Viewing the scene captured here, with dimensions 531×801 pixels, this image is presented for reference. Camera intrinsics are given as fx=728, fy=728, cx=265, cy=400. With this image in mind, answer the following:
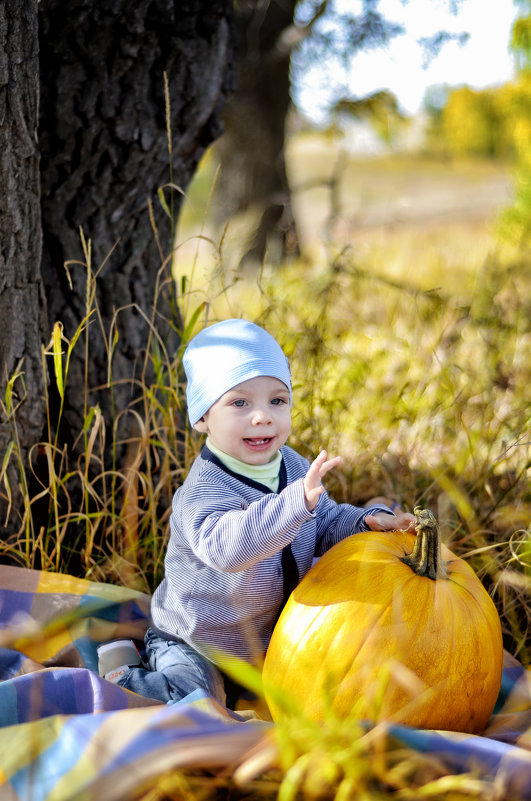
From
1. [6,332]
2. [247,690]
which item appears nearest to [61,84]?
[6,332]

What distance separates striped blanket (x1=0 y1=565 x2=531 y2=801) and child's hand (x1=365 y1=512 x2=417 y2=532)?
1.67ft

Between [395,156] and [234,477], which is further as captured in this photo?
[395,156]

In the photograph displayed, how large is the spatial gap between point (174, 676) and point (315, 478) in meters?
0.75

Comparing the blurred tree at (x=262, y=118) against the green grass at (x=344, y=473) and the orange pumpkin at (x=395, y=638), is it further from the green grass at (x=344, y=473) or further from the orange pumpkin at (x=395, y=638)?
the orange pumpkin at (x=395, y=638)

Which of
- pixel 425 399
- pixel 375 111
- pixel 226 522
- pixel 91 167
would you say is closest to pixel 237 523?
pixel 226 522

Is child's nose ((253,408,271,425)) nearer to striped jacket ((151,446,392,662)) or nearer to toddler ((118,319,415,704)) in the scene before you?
toddler ((118,319,415,704))

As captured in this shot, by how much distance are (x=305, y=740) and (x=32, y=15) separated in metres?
2.12

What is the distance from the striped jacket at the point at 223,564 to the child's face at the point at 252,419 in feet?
0.32

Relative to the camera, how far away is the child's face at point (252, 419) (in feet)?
6.25

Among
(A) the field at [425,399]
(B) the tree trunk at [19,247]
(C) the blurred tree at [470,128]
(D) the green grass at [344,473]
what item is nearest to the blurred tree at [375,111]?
(A) the field at [425,399]

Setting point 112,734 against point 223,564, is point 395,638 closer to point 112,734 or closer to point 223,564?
point 223,564

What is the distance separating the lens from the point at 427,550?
175 centimetres

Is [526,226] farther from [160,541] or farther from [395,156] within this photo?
[395,156]

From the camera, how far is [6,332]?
2359 millimetres
